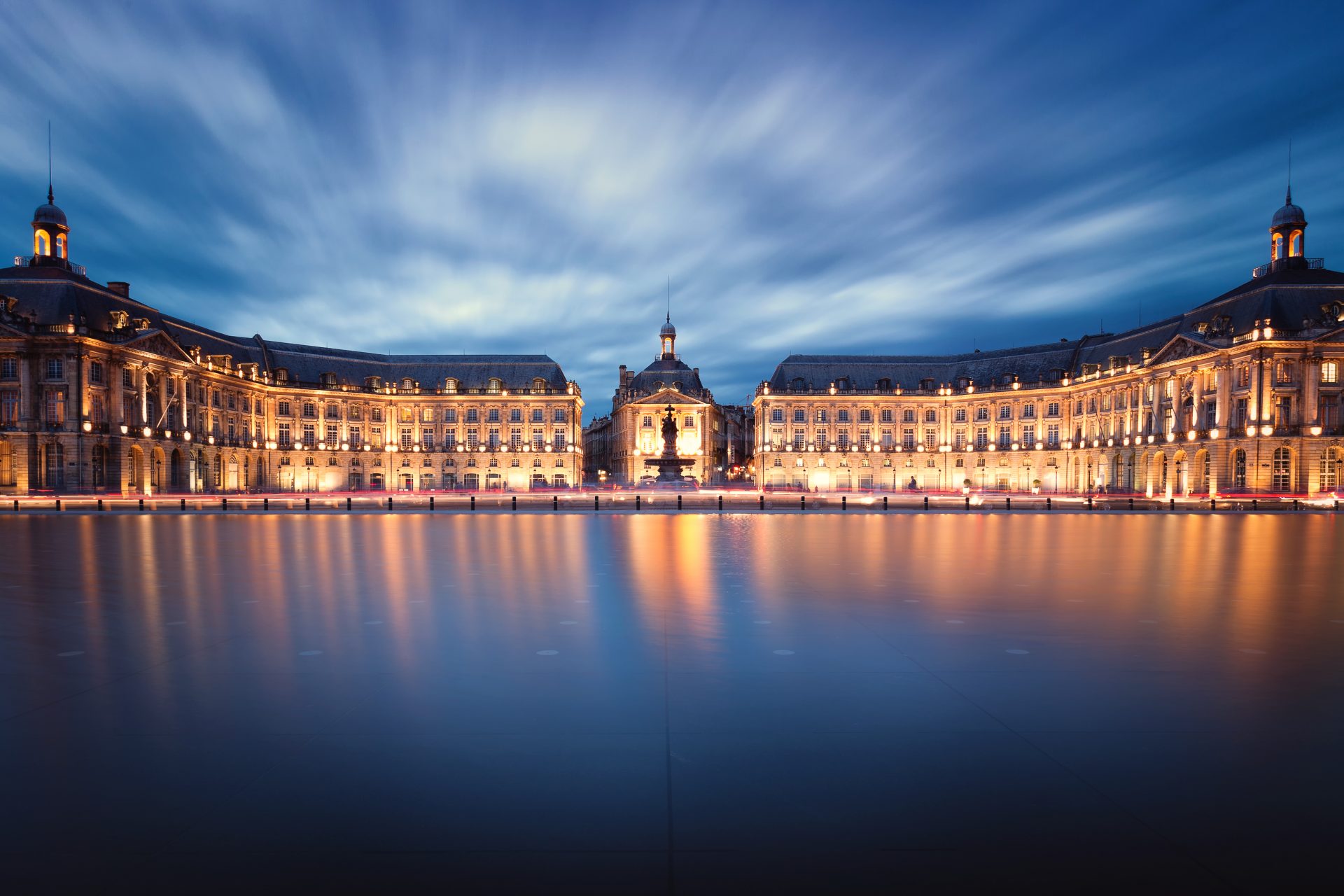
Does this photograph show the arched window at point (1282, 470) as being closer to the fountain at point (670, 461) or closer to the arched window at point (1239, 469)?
the arched window at point (1239, 469)

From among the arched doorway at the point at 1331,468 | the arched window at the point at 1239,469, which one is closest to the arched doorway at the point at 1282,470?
the arched window at the point at 1239,469

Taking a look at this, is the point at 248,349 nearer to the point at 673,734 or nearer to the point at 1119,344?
the point at 673,734

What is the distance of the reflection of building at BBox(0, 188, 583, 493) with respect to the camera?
180ft

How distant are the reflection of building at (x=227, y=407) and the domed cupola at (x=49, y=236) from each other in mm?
125

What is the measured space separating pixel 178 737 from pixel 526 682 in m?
3.11

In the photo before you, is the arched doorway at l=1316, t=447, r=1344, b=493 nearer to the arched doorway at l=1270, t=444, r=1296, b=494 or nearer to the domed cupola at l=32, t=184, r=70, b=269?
the arched doorway at l=1270, t=444, r=1296, b=494

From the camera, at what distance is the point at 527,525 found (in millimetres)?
29906

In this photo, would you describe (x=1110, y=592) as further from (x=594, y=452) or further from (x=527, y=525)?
(x=594, y=452)

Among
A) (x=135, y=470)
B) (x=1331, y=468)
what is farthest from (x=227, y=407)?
(x=1331, y=468)

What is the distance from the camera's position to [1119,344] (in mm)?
78250

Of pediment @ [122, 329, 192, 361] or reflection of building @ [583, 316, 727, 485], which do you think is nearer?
pediment @ [122, 329, 192, 361]

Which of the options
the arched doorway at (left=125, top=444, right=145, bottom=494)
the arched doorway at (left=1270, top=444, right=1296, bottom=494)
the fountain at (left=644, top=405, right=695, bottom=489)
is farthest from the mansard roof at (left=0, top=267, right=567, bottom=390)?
the arched doorway at (left=1270, top=444, right=1296, bottom=494)

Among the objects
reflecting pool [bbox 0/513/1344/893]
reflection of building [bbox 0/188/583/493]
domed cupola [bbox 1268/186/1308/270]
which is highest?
domed cupola [bbox 1268/186/1308/270]

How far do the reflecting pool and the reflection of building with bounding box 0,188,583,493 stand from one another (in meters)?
56.2
